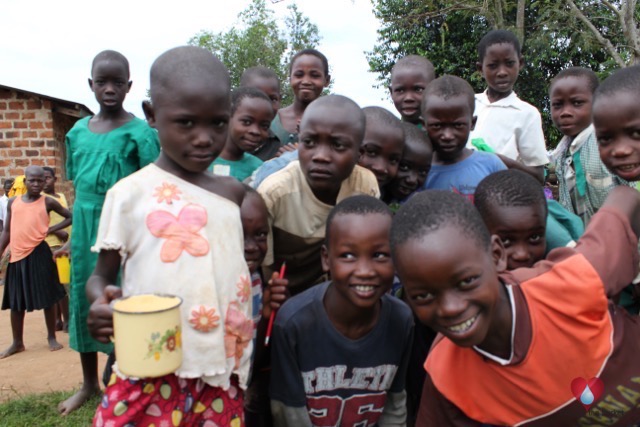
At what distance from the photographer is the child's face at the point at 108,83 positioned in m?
3.32

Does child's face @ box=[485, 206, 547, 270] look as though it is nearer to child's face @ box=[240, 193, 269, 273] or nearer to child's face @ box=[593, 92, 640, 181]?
child's face @ box=[593, 92, 640, 181]

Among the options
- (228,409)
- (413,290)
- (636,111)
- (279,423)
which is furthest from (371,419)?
(636,111)

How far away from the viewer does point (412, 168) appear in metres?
2.79

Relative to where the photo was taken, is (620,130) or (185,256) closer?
(185,256)

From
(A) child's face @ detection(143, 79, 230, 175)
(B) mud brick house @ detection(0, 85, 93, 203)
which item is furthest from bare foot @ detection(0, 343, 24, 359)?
(A) child's face @ detection(143, 79, 230, 175)

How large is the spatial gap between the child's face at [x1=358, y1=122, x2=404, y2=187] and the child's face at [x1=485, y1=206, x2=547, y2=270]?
0.67m

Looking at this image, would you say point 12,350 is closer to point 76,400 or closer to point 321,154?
point 76,400

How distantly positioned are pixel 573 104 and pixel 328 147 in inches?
71.6

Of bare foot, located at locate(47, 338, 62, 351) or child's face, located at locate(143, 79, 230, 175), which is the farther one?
bare foot, located at locate(47, 338, 62, 351)

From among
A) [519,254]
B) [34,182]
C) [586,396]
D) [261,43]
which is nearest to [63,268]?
[34,182]

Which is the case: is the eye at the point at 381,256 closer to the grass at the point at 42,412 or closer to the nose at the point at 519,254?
the nose at the point at 519,254

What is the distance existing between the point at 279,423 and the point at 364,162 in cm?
126

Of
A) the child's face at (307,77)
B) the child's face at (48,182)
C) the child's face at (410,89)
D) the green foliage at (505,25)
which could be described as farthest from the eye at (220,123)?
the green foliage at (505,25)

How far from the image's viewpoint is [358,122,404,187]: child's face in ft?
8.81
